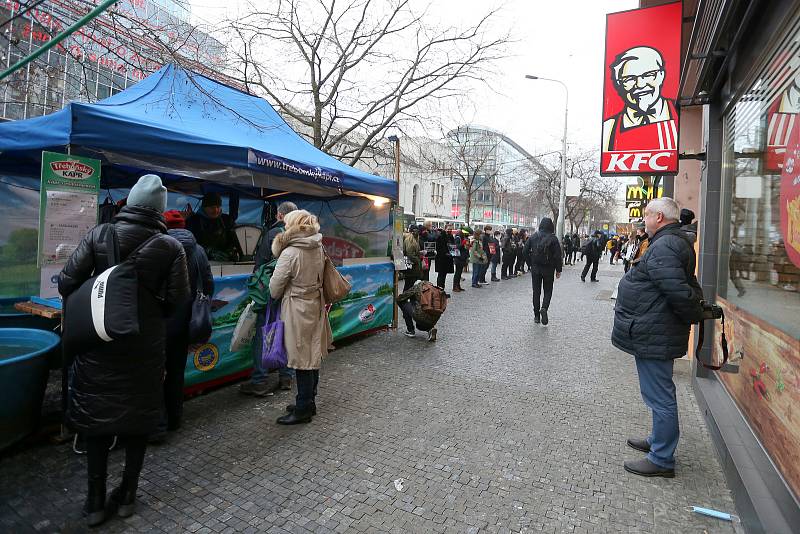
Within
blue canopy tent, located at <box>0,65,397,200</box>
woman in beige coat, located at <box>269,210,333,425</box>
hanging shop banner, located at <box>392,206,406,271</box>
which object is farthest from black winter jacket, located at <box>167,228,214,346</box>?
hanging shop banner, located at <box>392,206,406,271</box>

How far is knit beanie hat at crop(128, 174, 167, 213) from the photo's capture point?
103 inches

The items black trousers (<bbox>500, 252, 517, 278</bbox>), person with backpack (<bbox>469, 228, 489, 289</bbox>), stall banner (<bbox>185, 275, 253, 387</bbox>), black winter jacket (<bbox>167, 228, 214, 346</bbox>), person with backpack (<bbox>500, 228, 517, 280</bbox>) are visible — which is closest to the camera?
black winter jacket (<bbox>167, 228, 214, 346</bbox>)

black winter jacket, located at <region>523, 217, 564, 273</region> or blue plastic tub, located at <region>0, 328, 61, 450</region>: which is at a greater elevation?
black winter jacket, located at <region>523, 217, 564, 273</region>

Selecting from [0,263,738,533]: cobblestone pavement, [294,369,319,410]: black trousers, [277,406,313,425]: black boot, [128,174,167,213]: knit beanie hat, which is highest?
[128,174,167,213]: knit beanie hat

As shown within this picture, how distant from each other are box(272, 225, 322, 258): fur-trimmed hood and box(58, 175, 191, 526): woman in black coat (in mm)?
1088

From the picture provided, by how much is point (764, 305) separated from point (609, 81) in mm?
3645

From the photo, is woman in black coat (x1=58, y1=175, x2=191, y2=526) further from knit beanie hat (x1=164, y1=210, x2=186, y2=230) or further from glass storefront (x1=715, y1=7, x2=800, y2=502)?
glass storefront (x1=715, y1=7, x2=800, y2=502)

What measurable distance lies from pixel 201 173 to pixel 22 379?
8.43ft

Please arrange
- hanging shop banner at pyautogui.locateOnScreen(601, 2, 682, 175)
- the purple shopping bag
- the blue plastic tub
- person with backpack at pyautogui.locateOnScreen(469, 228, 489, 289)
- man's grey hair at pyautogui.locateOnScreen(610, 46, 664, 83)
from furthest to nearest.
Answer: person with backpack at pyautogui.locateOnScreen(469, 228, 489, 289)
man's grey hair at pyautogui.locateOnScreen(610, 46, 664, 83)
hanging shop banner at pyautogui.locateOnScreen(601, 2, 682, 175)
the purple shopping bag
the blue plastic tub

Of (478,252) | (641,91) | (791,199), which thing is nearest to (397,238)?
(641,91)

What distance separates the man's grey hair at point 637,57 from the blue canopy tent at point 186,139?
3.40 meters

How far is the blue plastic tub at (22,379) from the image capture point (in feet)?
9.43

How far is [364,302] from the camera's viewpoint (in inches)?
267


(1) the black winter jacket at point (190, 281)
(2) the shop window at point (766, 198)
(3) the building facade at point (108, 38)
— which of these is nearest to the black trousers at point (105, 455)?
(1) the black winter jacket at point (190, 281)
